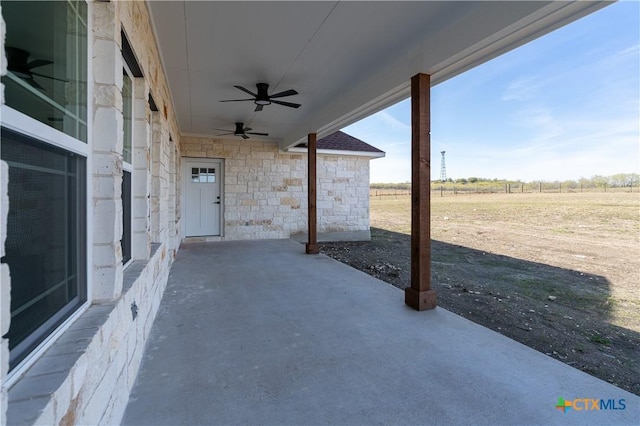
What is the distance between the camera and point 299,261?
5637mm

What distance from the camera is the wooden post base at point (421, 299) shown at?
3.23m

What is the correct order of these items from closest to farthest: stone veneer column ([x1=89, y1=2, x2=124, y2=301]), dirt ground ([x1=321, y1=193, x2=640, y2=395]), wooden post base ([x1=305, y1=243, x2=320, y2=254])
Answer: stone veneer column ([x1=89, y1=2, x2=124, y2=301]) < dirt ground ([x1=321, y1=193, x2=640, y2=395]) < wooden post base ([x1=305, y1=243, x2=320, y2=254])

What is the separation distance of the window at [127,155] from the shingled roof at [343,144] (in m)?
6.02

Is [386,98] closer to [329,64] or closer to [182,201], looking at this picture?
[329,64]

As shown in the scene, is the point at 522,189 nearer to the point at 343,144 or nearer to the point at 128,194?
the point at 343,144

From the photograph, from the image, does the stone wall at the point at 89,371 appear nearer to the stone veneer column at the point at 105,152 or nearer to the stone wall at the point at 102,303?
the stone wall at the point at 102,303

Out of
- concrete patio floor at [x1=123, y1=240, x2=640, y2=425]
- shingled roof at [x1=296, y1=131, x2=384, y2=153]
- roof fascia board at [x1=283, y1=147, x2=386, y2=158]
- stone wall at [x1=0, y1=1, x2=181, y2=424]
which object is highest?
shingled roof at [x1=296, y1=131, x2=384, y2=153]

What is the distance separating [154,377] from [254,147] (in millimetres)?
6738

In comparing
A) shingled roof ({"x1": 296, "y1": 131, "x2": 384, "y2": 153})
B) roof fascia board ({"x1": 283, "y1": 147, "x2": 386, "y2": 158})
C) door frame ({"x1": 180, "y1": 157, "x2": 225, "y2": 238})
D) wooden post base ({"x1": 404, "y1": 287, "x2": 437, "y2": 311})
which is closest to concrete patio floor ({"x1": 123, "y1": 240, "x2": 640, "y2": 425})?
wooden post base ({"x1": 404, "y1": 287, "x2": 437, "y2": 311})

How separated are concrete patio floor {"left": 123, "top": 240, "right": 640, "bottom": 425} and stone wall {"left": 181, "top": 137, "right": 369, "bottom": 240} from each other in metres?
4.63

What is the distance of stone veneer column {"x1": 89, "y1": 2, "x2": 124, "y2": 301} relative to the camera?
57.5 inches

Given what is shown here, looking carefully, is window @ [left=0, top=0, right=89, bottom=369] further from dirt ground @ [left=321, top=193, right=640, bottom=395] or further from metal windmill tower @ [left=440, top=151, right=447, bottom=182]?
metal windmill tower @ [left=440, top=151, right=447, bottom=182]

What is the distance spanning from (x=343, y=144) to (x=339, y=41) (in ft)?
19.2

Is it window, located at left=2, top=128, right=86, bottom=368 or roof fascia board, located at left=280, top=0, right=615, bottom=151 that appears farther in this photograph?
roof fascia board, located at left=280, top=0, right=615, bottom=151
